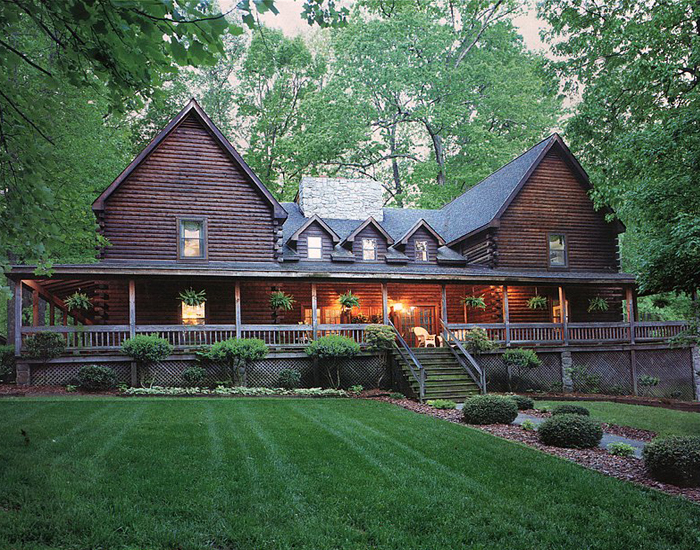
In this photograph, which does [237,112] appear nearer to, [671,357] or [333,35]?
[333,35]

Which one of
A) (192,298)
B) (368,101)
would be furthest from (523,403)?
(368,101)

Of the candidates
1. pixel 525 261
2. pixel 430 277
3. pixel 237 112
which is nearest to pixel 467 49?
pixel 237 112

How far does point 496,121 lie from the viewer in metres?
39.7

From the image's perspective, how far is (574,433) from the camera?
9.62m

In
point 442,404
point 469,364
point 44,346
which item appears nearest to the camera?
point 442,404

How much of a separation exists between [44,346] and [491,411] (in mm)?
13076

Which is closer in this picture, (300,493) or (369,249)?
(300,493)

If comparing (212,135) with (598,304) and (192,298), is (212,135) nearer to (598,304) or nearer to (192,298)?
(192,298)

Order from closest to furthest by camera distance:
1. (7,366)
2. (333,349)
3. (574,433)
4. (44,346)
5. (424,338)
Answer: (574,433) → (44,346) → (333,349) → (7,366) → (424,338)

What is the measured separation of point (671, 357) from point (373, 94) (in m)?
24.8

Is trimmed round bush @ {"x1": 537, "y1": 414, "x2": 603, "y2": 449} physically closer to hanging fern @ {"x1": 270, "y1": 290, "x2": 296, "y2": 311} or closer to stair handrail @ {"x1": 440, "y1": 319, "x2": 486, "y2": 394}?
stair handrail @ {"x1": 440, "y1": 319, "x2": 486, "y2": 394}

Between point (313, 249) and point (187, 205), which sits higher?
point (187, 205)

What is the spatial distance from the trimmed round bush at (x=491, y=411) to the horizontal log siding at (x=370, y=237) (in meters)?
12.0

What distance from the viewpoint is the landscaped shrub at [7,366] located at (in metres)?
18.2
